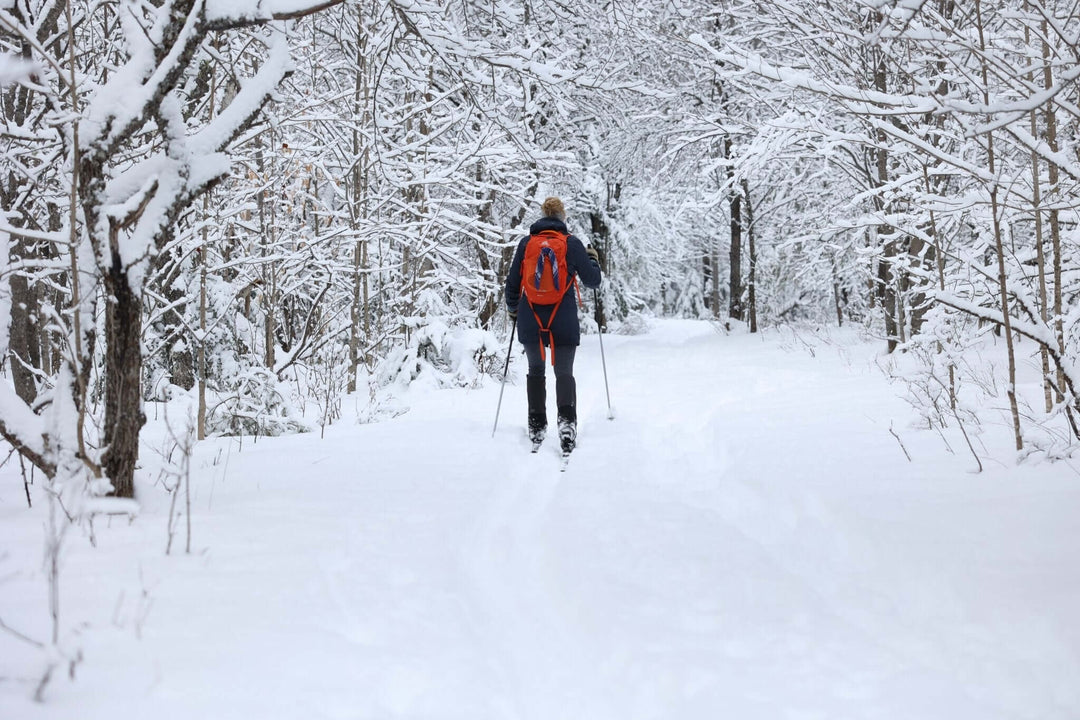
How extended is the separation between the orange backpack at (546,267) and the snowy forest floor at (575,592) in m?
1.75

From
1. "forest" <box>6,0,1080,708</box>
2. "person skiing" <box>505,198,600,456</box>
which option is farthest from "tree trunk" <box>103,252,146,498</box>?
"person skiing" <box>505,198,600,456</box>

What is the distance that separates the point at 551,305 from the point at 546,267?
36 centimetres

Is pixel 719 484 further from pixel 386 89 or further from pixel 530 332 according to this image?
pixel 386 89

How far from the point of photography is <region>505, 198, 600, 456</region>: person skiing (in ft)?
19.9

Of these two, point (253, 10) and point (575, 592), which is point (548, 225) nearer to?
point (253, 10)

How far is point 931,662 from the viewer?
7.76 ft

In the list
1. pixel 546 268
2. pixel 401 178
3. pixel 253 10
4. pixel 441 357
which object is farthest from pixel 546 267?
pixel 441 357

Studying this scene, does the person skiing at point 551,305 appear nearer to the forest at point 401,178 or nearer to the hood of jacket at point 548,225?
the hood of jacket at point 548,225

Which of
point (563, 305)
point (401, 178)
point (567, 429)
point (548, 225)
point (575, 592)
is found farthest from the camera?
point (401, 178)

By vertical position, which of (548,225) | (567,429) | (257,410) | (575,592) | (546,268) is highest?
(548,225)

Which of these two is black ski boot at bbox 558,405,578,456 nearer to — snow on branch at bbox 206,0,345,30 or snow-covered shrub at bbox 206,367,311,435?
snow-covered shrub at bbox 206,367,311,435

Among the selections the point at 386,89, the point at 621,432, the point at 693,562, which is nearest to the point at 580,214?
the point at 386,89

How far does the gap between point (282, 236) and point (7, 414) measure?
5.24 metres

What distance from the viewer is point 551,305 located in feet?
20.5
